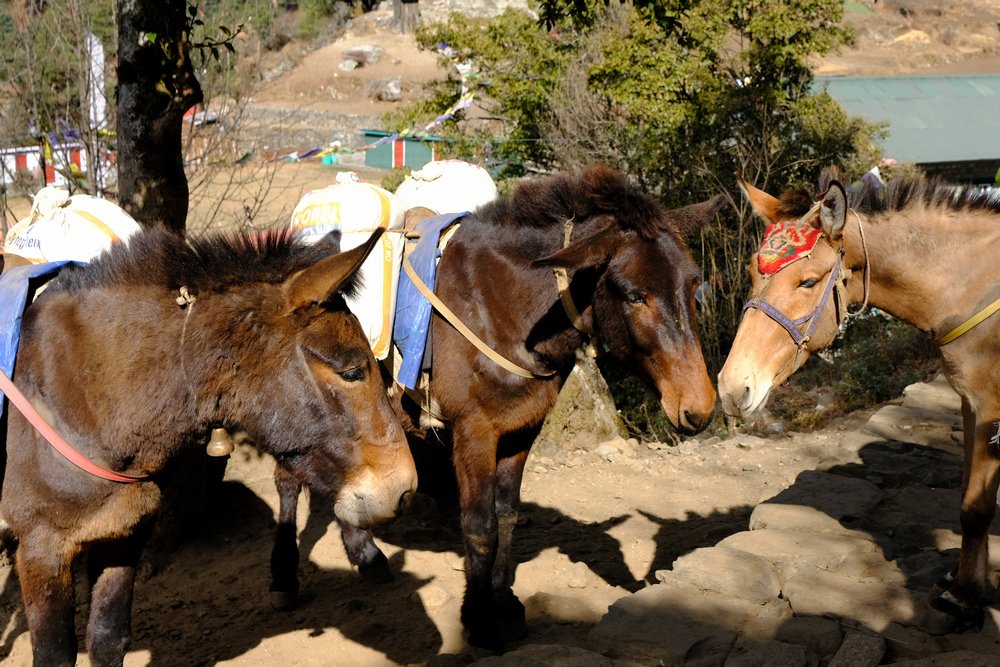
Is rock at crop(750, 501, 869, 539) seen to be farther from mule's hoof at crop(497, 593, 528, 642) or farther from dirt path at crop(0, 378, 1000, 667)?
mule's hoof at crop(497, 593, 528, 642)

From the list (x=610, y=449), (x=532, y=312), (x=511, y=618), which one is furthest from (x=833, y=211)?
(x=610, y=449)

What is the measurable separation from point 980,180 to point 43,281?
1951 cm

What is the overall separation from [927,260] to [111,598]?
147 inches

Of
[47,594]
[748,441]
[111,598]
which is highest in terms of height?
[47,594]

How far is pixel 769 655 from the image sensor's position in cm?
360

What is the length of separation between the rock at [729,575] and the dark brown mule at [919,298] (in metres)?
0.74

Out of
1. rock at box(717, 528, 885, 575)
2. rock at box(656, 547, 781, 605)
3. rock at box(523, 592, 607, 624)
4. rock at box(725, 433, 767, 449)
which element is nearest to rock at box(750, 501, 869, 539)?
rock at box(717, 528, 885, 575)

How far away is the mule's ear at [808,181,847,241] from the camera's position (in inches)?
156

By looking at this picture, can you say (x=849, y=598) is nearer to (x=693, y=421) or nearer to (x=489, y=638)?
(x=693, y=421)

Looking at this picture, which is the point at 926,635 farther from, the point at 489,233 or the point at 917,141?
the point at 917,141

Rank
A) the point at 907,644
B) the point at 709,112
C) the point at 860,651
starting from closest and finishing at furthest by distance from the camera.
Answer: the point at 860,651, the point at 907,644, the point at 709,112

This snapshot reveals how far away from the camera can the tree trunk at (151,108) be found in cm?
556

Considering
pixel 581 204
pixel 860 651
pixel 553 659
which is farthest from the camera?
pixel 581 204

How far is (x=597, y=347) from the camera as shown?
453 centimetres
